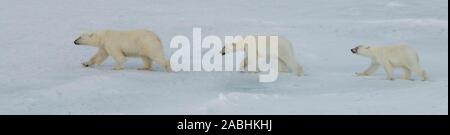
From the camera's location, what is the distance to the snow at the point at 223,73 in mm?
9531

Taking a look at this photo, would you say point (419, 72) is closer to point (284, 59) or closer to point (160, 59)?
point (284, 59)

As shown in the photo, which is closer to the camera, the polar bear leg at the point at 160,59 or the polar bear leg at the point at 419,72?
the polar bear leg at the point at 419,72

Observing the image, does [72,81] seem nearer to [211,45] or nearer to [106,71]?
[106,71]

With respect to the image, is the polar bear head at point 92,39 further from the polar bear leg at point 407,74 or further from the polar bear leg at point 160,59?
the polar bear leg at point 407,74

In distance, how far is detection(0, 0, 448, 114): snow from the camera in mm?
9531

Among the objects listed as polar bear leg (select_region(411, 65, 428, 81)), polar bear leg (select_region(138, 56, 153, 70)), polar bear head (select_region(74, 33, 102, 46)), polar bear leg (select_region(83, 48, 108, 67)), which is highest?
polar bear head (select_region(74, 33, 102, 46))

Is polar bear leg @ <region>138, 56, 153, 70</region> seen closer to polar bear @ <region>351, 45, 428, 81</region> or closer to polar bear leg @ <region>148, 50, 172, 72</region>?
polar bear leg @ <region>148, 50, 172, 72</region>

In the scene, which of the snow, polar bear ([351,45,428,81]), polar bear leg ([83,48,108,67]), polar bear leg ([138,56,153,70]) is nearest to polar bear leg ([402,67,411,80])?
polar bear ([351,45,428,81])

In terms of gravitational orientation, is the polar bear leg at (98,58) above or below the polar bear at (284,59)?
above

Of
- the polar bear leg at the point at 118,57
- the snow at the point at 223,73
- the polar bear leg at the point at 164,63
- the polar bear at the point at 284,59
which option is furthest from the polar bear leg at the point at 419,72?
the polar bear leg at the point at 118,57

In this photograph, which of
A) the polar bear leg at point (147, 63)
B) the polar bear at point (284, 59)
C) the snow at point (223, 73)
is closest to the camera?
the snow at point (223, 73)

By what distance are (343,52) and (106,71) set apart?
15.6 feet

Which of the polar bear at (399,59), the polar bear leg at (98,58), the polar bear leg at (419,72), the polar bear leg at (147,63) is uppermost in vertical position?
the polar bear leg at (98,58)

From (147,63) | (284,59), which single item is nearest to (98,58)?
(147,63)
